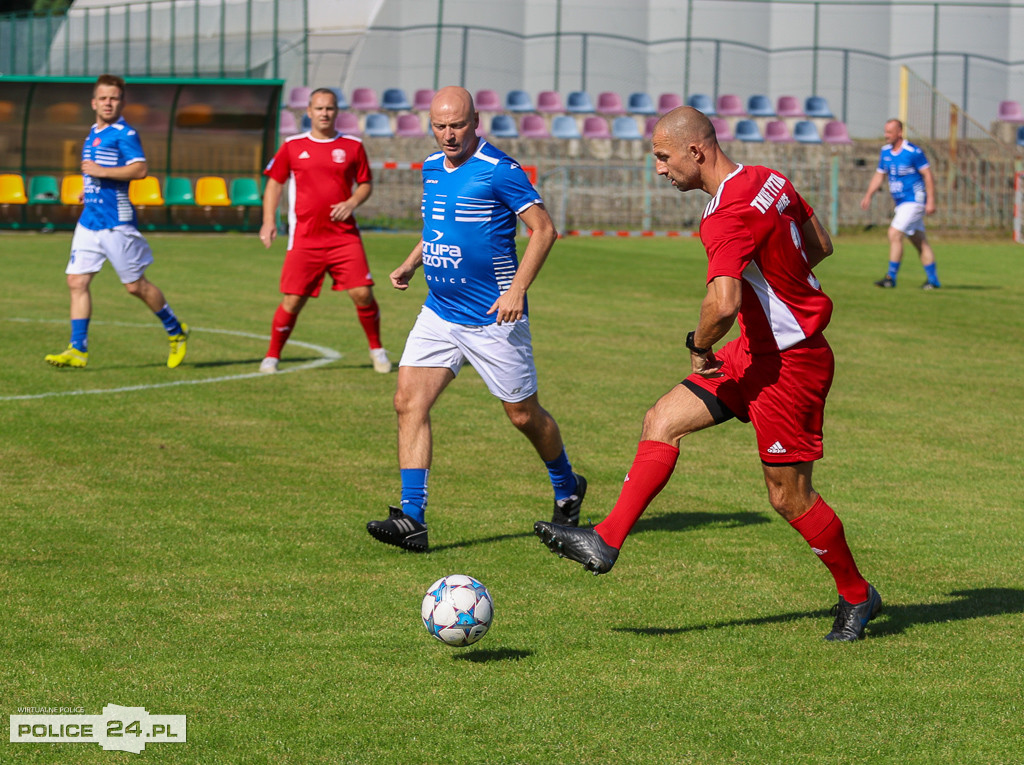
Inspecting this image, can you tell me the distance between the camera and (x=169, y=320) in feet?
38.3

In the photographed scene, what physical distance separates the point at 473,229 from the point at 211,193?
83.2ft

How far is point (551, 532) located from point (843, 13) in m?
41.8

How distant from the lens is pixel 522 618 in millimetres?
5305

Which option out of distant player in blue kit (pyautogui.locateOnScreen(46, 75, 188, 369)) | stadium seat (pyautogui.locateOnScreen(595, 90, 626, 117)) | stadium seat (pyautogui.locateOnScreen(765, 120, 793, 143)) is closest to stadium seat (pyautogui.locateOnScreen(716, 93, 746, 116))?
stadium seat (pyautogui.locateOnScreen(765, 120, 793, 143))

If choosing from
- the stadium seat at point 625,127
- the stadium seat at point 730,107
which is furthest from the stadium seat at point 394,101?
the stadium seat at point 730,107

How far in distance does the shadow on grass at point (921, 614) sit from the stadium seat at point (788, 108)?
117ft

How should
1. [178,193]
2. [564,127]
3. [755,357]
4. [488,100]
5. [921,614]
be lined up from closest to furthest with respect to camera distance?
[755,357] < [921,614] < [178,193] < [564,127] < [488,100]

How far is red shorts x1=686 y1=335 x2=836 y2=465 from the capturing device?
4984mm

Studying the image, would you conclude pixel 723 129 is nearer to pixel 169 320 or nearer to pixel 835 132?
pixel 835 132

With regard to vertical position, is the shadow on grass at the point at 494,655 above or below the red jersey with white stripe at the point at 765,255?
below

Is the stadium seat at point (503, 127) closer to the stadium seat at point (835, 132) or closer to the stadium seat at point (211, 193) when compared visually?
the stadium seat at point (211, 193)

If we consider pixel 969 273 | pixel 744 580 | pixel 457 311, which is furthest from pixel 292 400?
pixel 969 273

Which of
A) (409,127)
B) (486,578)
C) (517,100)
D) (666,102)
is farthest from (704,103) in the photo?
(486,578)

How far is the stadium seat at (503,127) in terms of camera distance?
36.2 m
